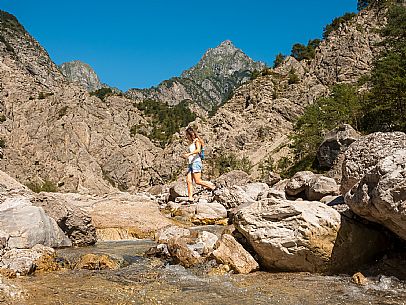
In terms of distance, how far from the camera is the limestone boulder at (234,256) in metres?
7.32

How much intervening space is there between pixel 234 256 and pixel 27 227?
5.05m

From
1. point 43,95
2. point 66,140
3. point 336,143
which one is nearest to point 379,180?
point 336,143

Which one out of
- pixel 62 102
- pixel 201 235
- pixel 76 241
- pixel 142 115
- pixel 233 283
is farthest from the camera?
pixel 142 115

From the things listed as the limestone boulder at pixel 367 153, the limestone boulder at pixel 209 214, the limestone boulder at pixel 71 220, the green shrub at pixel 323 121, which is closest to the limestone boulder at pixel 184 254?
the limestone boulder at pixel 367 153

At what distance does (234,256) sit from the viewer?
24.6 ft

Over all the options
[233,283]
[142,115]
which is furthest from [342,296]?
[142,115]

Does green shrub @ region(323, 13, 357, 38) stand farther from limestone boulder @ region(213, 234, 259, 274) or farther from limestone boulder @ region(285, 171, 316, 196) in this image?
limestone boulder @ region(213, 234, 259, 274)

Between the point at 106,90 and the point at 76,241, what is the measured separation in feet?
248

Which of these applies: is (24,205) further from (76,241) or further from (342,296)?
(342,296)

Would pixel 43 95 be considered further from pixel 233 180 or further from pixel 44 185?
pixel 233 180

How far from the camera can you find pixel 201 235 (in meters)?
8.94

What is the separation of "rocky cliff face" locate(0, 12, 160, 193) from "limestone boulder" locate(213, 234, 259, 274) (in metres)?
48.3

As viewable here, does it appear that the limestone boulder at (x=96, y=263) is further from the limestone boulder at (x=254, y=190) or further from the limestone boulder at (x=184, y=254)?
the limestone boulder at (x=254, y=190)

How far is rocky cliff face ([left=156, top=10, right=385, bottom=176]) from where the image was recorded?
172ft
